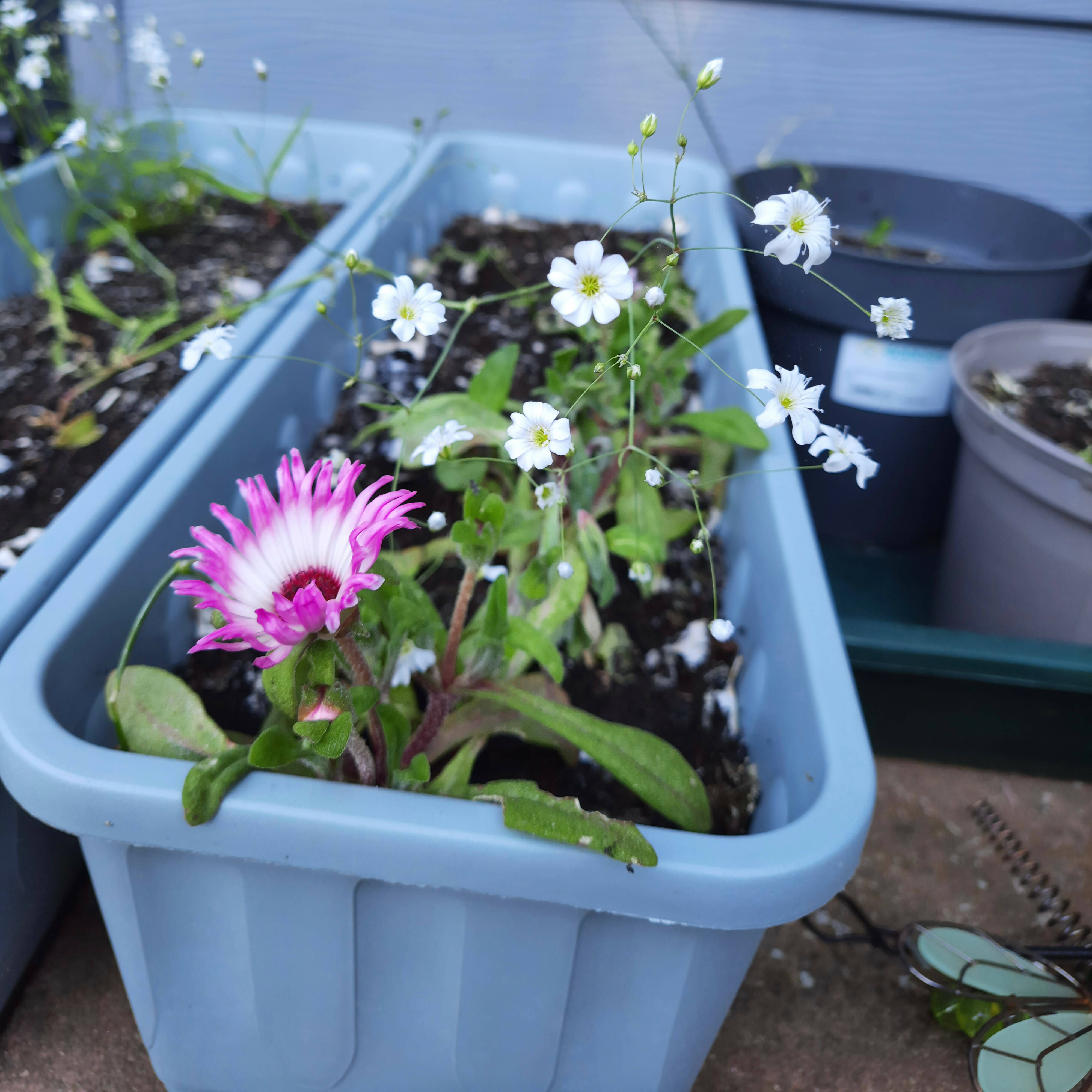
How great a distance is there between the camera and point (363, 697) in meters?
0.40

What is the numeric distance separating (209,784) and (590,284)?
26 cm

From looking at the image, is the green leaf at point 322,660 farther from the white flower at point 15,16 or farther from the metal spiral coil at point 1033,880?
the white flower at point 15,16

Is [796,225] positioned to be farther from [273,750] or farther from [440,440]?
[273,750]

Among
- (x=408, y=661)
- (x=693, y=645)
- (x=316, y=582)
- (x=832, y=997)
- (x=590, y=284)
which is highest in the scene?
(x=590, y=284)

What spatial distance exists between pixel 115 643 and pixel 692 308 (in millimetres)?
737

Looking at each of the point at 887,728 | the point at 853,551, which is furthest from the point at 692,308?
the point at 887,728

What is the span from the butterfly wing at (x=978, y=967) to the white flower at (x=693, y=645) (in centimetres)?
24

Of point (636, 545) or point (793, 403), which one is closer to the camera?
point (793, 403)

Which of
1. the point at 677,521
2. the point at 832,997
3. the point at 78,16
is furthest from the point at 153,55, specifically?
the point at 832,997

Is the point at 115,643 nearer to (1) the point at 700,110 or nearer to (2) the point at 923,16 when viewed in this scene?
(1) the point at 700,110

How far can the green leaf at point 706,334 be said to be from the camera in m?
0.72

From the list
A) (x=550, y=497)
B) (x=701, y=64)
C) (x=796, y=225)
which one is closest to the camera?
(x=796, y=225)

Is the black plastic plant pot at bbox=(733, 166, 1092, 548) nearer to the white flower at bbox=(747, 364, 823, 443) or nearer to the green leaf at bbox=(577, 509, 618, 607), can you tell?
the green leaf at bbox=(577, 509, 618, 607)

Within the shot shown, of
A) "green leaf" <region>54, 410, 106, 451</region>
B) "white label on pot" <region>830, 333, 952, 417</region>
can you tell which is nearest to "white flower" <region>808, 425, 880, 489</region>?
"white label on pot" <region>830, 333, 952, 417</region>
